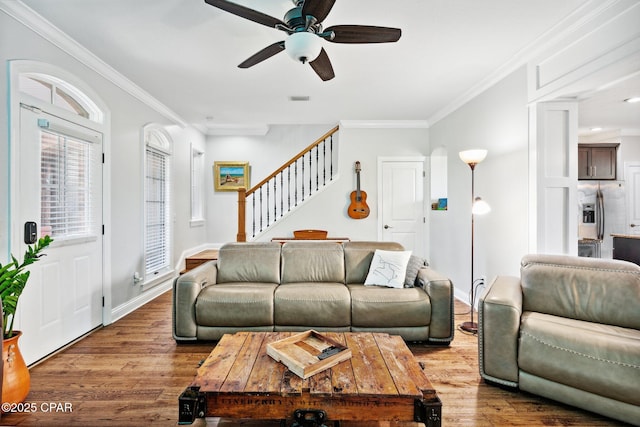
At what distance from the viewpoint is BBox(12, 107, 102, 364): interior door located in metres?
2.49

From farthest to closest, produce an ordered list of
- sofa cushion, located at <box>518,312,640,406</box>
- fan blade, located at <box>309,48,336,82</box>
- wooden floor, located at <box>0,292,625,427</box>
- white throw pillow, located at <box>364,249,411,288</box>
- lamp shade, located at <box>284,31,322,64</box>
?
white throw pillow, located at <box>364,249,411,288</box> < fan blade, located at <box>309,48,336,82</box> < lamp shade, located at <box>284,31,322,64</box> < wooden floor, located at <box>0,292,625,427</box> < sofa cushion, located at <box>518,312,640,406</box>

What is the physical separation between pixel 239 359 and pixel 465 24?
2.91 metres

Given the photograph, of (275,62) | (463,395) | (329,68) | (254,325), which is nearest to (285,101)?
(275,62)

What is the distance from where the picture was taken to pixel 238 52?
3.06 m

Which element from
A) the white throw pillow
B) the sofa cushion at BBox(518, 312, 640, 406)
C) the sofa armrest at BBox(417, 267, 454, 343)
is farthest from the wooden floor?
the white throw pillow

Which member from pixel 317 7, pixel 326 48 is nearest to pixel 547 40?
pixel 326 48

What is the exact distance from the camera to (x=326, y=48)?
299 centimetres

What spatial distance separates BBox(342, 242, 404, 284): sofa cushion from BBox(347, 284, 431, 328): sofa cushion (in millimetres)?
558

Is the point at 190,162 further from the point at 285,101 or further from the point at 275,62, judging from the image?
the point at 275,62

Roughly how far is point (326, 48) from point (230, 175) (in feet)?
13.1

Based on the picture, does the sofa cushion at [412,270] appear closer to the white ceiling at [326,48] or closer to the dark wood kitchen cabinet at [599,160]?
the white ceiling at [326,48]

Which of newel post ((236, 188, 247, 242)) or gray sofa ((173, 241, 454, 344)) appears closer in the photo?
gray sofa ((173, 241, 454, 344))

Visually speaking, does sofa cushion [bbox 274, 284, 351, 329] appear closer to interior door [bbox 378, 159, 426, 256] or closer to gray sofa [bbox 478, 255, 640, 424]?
gray sofa [bbox 478, 255, 640, 424]

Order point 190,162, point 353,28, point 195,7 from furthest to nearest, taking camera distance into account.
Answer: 1. point 190,162
2. point 195,7
3. point 353,28
